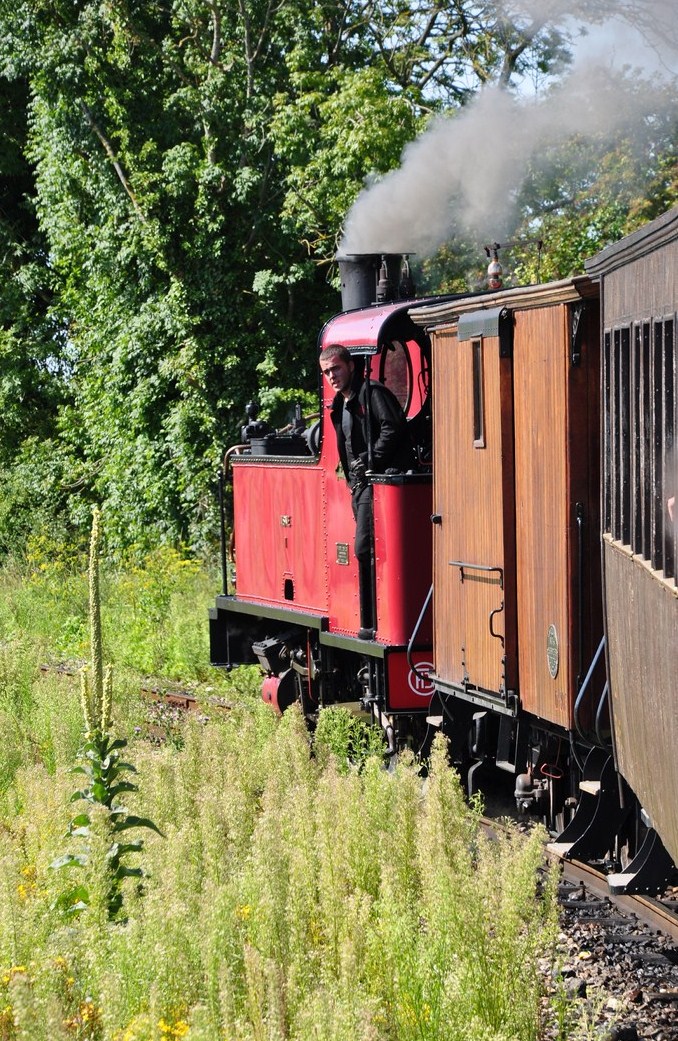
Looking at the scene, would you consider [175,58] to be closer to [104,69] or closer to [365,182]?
[104,69]

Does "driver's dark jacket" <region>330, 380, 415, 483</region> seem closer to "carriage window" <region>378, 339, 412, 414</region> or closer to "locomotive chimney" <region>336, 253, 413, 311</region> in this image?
"carriage window" <region>378, 339, 412, 414</region>

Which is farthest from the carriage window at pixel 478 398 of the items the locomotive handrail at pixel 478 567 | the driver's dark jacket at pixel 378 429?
the driver's dark jacket at pixel 378 429

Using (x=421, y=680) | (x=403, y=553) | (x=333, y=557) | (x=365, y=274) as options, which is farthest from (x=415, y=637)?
(x=365, y=274)

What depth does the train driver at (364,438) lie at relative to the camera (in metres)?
8.76

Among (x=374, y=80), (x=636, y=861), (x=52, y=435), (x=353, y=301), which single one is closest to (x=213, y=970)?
(x=636, y=861)

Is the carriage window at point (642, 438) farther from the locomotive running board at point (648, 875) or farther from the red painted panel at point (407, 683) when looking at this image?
the red painted panel at point (407, 683)

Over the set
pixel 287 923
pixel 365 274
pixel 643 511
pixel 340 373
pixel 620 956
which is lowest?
pixel 620 956

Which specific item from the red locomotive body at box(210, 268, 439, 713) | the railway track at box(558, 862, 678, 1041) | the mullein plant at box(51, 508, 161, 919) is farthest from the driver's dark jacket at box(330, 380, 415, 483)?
the mullein plant at box(51, 508, 161, 919)

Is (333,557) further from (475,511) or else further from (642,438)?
(642,438)

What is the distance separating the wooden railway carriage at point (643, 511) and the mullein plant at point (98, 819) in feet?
7.04

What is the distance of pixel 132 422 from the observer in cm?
2264

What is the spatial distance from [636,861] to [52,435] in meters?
21.9

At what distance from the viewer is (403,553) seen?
28.8ft

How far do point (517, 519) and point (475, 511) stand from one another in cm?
50
